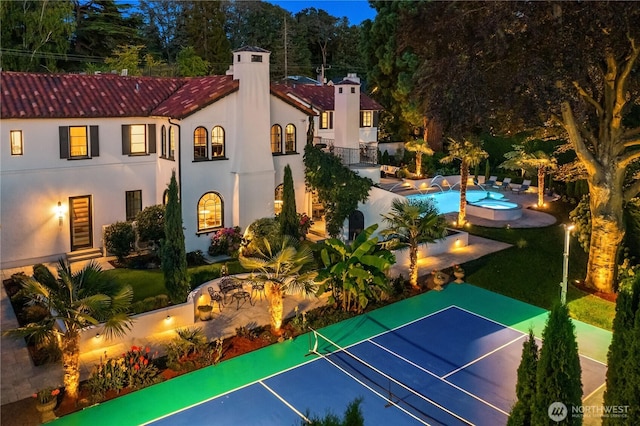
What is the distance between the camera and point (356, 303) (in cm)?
1970

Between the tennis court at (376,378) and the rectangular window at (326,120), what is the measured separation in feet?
79.1

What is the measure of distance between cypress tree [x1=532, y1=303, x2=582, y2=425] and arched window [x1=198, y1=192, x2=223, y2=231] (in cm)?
1889

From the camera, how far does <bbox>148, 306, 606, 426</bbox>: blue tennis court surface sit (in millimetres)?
13109

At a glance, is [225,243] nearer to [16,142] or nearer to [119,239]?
[119,239]

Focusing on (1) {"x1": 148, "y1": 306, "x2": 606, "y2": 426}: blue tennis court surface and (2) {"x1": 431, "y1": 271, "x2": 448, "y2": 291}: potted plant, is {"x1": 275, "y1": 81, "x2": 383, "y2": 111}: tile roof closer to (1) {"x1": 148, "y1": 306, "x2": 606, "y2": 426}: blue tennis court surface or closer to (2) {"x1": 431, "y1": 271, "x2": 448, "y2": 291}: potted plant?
(2) {"x1": 431, "y1": 271, "x2": 448, "y2": 291}: potted plant

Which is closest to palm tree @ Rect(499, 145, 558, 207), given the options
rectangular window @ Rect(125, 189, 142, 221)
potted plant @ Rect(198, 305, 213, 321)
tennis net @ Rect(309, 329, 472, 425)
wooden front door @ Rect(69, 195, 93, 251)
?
tennis net @ Rect(309, 329, 472, 425)

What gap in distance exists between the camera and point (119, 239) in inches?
918

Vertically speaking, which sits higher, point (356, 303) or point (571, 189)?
point (571, 189)

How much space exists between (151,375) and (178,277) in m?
4.07

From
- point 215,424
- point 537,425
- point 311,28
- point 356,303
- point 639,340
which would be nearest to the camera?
point 537,425

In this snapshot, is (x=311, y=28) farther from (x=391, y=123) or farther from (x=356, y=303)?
(x=356, y=303)

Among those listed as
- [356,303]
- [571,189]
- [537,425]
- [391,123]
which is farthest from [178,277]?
[391,123]

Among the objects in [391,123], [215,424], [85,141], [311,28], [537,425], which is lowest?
[215,424]

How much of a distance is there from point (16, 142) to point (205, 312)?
11647mm
